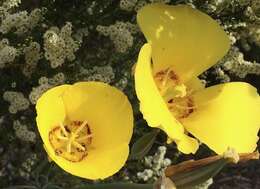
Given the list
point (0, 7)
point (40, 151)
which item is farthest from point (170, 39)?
point (40, 151)

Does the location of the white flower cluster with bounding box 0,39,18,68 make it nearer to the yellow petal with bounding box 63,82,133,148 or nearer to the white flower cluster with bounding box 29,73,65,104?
the white flower cluster with bounding box 29,73,65,104

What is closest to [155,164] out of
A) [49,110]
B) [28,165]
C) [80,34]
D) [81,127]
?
[28,165]

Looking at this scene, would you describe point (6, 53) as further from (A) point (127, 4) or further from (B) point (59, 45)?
(A) point (127, 4)

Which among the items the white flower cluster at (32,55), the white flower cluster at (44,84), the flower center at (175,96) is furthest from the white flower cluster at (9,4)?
the flower center at (175,96)

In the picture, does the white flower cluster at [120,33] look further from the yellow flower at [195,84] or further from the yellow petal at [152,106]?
the yellow petal at [152,106]

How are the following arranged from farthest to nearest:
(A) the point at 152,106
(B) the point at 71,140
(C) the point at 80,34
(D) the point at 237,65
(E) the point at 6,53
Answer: (D) the point at 237,65 → (C) the point at 80,34 → (E) the point at 6,53 → (B) the point at 71,140 → (A) the point at 152,106

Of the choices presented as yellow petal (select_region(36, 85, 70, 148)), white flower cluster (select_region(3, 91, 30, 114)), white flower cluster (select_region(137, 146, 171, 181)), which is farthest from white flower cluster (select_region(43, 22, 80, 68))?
white flower cluster (select_region(137, 146, 171, 181))
